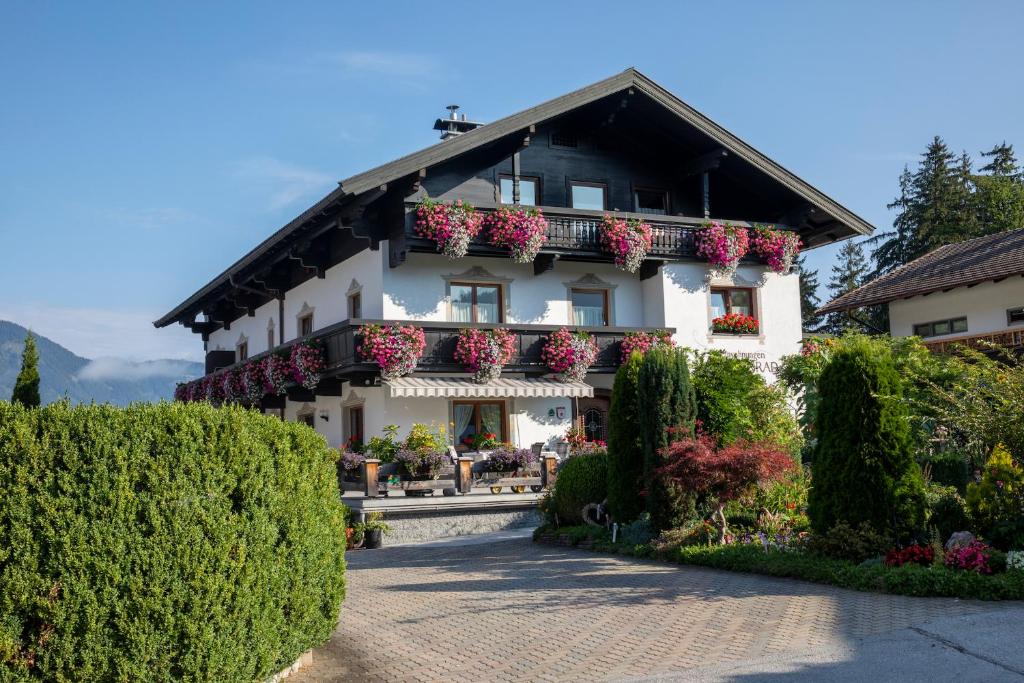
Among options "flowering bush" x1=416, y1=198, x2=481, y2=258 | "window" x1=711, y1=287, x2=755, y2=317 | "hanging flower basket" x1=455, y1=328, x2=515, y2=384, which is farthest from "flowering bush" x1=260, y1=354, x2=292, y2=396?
"window" x1=711, y1=287, x2=755, y2=317

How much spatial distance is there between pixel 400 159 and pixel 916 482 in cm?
1437

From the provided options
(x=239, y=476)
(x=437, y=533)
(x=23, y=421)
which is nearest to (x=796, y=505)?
(x=437, y=533)

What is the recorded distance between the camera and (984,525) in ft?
37.4

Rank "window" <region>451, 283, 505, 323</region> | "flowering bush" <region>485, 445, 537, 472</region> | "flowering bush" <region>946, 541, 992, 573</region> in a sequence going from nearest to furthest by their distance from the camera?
"flowering bush" <region>946, 541, 992, 573</region> → "flowering bush" <region>485, 445, 537, 472</region> → "window" <region>451, 283, 505, 323</region>

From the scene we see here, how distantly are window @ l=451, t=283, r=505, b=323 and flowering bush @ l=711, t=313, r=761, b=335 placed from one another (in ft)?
19.9

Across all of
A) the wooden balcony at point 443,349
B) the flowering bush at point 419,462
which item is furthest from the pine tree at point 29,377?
the flowering bush at point 419,462

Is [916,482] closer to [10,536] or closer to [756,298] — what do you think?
[10,536]

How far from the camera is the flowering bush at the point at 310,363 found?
24250 millimetres

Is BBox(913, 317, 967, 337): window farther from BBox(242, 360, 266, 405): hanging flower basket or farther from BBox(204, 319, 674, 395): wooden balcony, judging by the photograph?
BBox(242, 360, 266, 405): hanging flower basket

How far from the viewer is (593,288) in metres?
26.5

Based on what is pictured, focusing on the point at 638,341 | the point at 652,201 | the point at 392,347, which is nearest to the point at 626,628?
the point at 392,347

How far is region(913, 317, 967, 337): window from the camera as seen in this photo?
33081 mm

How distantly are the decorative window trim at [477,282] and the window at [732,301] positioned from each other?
5983 millimetres

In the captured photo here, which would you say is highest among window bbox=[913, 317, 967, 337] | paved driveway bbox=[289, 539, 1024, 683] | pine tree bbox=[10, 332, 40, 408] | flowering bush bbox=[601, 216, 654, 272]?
flowering bush bbox=[601, 216, 654, 272]
